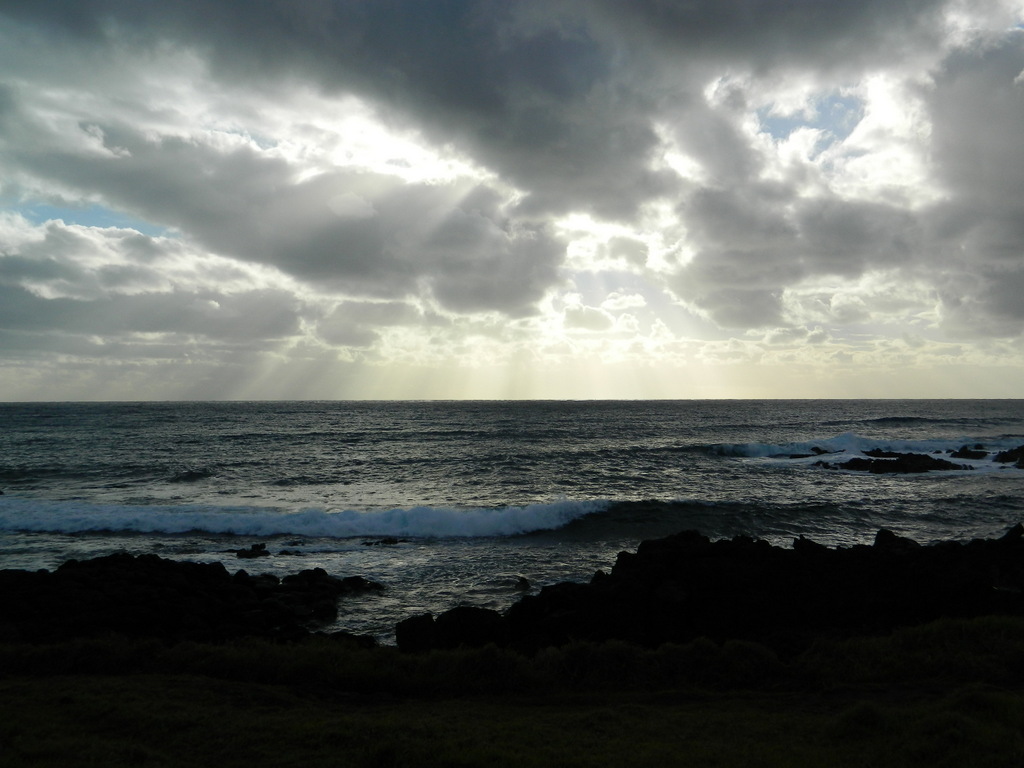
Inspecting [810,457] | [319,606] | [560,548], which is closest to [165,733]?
[319,606]

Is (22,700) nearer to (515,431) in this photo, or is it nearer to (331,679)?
(331,679)

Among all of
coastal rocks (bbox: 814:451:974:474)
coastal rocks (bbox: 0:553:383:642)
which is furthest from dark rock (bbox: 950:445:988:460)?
coastal rocks (bbox: 0:553:383:642)

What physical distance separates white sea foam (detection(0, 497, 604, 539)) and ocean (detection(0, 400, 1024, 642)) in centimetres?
9

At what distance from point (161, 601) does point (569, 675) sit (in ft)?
33.9

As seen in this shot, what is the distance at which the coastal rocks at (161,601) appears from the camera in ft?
42.9

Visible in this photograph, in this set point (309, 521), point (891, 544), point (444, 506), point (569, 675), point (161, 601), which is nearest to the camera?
point (569, 675)

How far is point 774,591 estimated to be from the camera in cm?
1429

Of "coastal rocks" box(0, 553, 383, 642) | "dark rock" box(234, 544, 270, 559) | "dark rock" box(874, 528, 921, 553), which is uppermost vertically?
"dark rock" box(874, 528, 921, 553)

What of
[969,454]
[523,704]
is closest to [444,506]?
[523,704]

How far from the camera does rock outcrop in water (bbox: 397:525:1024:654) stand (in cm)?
1246

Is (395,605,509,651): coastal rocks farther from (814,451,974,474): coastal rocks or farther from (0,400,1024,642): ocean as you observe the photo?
(814,451,974,474): coastal rocks

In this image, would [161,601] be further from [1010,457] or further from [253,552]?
[1010,457]

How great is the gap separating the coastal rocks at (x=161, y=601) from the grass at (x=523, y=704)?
2.88m

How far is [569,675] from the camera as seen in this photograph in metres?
9.71
